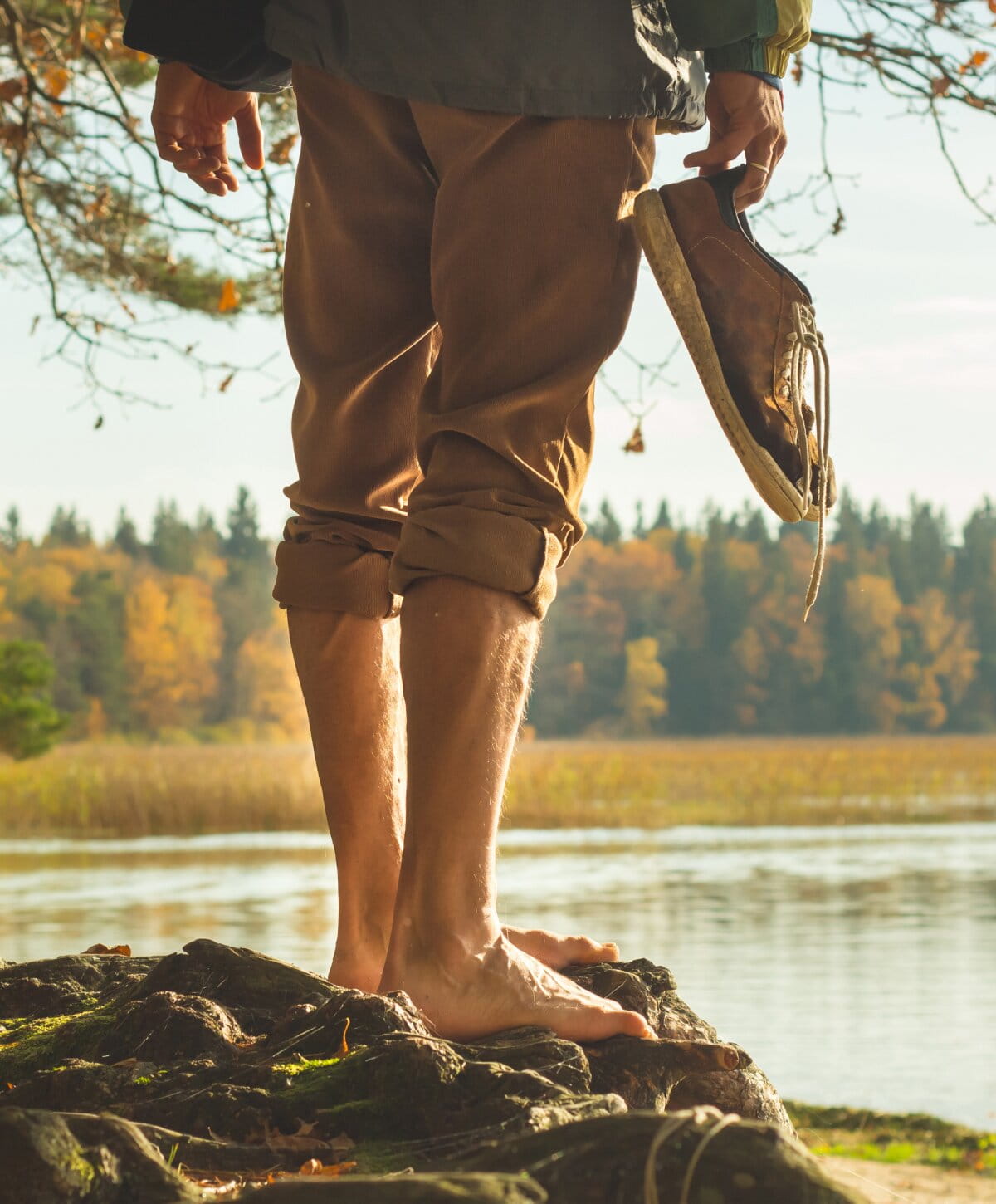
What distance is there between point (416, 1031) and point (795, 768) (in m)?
29.6

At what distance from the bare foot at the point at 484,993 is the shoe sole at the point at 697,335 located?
0.53 meters

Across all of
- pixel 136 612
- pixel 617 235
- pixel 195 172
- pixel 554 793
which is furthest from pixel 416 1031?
pixel 136 612

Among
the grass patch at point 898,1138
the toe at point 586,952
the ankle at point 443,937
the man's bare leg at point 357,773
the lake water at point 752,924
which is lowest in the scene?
the grass patch at point 898,1138

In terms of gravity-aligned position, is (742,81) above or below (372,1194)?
above

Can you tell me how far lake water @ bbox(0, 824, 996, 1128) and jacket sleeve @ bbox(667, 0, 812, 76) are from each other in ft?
23.5

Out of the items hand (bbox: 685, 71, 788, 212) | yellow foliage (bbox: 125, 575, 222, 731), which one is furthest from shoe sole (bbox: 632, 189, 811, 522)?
yellow foliage (bbox: 125, 575, 222, 731)

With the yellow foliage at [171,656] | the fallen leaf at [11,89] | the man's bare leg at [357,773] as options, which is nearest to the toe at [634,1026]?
the man's bare leg at [357,773]

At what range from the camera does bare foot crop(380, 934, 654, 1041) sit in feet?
4.34

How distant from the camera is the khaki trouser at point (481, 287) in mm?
1372

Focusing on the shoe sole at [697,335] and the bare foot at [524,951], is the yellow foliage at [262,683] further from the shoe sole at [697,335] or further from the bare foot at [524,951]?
the shoe sole at [697,335]

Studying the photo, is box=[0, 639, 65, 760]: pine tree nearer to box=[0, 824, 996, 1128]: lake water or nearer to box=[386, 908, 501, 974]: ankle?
box=[0, 824, 996, 1128]: lake water

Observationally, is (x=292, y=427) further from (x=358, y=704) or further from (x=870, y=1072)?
(x=870, y=1072)

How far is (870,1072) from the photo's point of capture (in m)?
10.7

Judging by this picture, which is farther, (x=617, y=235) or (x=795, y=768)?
(x=795, y=768)
